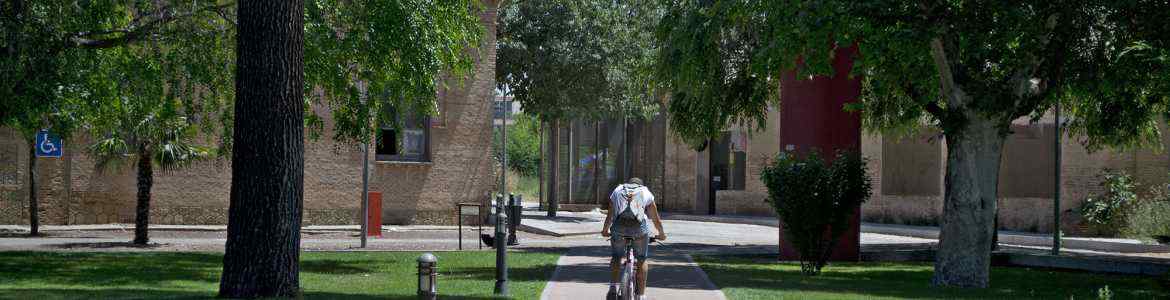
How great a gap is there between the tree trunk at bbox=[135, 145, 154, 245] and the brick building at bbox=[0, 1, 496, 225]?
17.0ft

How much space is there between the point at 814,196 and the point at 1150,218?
1193cm

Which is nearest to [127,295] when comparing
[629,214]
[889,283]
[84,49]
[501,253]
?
[501,253]

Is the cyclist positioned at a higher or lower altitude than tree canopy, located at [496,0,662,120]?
lower

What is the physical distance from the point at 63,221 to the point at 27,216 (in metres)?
0.80

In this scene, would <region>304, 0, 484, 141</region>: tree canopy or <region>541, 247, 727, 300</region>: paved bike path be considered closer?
<region>541, 247, 727, 300</region>: paved bike path

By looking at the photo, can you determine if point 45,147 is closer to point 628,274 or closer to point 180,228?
point 180,228

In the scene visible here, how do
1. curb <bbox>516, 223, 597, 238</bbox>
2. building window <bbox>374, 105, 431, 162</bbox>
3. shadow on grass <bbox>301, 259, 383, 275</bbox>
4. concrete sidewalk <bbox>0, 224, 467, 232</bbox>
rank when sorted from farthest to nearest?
building window <bbox>374, 105, 431, 162</bbox> → curb <bbox>516, 223, 597, 238</bbox> → concrete sidewalk <bbox>0, 224, 467, 232</bbox> → shadow on grass <bbox>301, 259, 383, 275</bbox>

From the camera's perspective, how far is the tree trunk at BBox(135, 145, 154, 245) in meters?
25.9

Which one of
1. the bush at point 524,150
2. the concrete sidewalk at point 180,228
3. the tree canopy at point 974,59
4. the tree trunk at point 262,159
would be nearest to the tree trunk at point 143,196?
the concrete sidewalk at point 180,228

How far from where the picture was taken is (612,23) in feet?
133

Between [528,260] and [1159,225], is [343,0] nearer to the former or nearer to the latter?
[528,260]

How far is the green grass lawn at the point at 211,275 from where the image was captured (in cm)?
1525

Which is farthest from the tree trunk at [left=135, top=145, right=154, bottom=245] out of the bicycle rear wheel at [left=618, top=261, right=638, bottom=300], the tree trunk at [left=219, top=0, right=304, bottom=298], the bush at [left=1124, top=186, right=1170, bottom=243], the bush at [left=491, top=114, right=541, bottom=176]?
the bush at [left=491, top=114, right=541, bottom=176]

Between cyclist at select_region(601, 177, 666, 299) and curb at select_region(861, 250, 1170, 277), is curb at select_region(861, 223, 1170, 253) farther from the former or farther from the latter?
cyclist at select_region(601, 177, 666, 299)
